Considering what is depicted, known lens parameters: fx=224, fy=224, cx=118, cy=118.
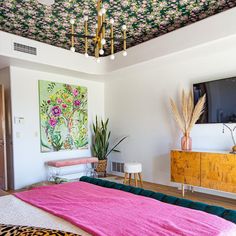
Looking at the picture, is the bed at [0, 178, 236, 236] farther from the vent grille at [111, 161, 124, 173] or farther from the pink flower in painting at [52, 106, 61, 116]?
the vent grille at [111, 161, 124, 173]

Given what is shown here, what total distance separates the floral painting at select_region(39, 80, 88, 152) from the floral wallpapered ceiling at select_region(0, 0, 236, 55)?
1183 mm

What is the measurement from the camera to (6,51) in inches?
133

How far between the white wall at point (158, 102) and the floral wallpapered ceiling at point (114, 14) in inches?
18.4

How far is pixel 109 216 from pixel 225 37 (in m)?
2.61

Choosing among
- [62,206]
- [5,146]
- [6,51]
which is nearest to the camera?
[62,206]

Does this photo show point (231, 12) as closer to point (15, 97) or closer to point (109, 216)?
point (109, 216)

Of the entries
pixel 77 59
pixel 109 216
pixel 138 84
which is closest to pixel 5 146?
pixel 77 59

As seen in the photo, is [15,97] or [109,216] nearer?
[109,216]

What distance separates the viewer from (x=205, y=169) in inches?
123

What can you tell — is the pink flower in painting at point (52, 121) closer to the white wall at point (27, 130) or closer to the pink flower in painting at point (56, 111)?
the pink flower in painting at point (56, 111)

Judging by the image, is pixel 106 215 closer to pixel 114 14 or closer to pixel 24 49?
pixel 114 14

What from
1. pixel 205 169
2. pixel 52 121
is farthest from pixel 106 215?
pixel 52 121

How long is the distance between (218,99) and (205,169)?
1.08 metres

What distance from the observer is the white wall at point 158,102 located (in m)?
3.45
